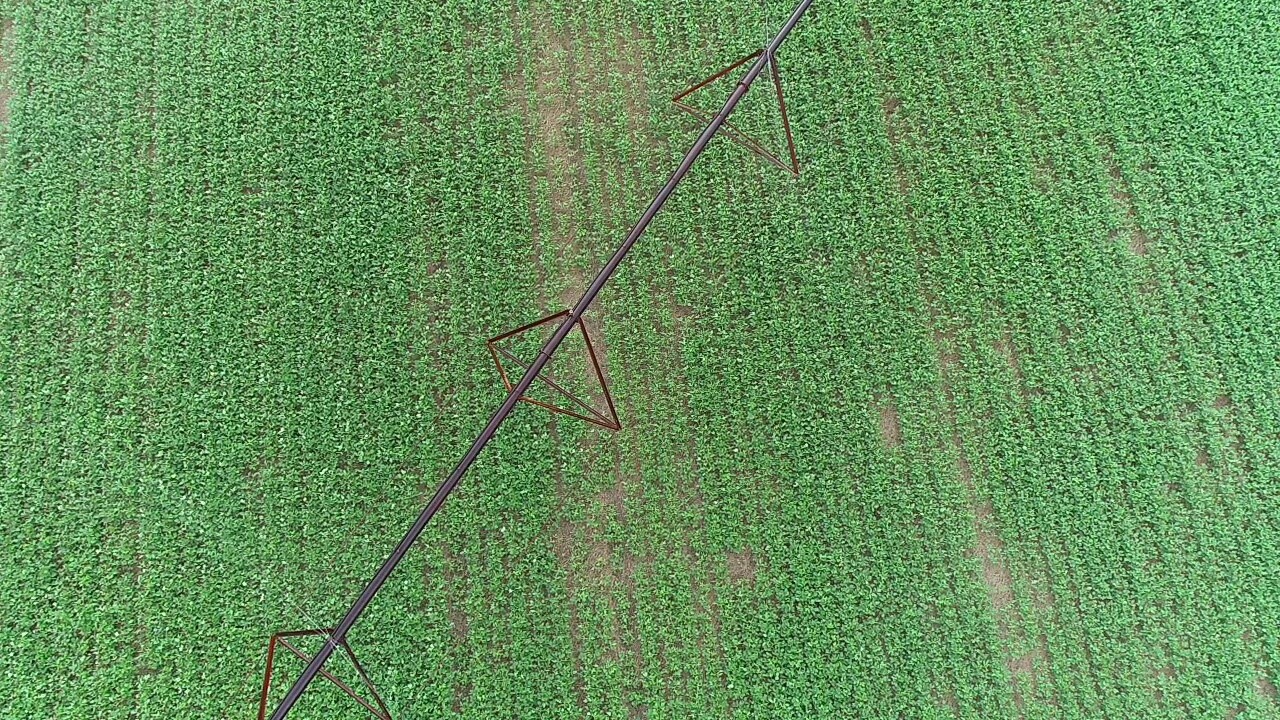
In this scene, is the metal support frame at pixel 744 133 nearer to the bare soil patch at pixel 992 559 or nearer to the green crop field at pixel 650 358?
the green crop field at pixel 650 358

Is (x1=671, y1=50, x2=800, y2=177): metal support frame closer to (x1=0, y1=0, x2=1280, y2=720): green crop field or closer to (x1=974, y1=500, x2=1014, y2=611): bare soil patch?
(x1=0, y1=0, x2=1280, y2=720): green crop field

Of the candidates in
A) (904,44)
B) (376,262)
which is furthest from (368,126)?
(904,44)

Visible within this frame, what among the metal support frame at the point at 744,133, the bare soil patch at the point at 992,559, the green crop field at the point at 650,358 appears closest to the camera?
the metal support frame at the point at 744,133

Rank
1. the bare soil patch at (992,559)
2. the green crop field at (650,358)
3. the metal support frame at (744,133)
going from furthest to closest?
1. the bare soil patch at (992,559)
2. the green crop field at (650,358)
3. the metal support frame at (744,133)

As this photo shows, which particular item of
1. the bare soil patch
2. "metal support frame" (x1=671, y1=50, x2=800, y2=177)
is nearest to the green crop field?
the bare soil patch

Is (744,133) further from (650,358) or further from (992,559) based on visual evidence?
(992,559)

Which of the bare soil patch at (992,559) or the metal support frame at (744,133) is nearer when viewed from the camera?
the metal support frame at (744,133)

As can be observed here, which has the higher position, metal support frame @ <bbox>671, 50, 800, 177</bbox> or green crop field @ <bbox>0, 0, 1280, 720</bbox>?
metal support frame @ <bbox>671, 50, 800, 177</bbox>

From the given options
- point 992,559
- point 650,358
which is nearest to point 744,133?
point 650,358

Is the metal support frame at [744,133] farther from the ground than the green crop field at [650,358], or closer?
farther from the ground

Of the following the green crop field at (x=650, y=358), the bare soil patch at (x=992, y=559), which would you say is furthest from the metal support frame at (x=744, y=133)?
the bare soil patch at (x=992, y=559)
